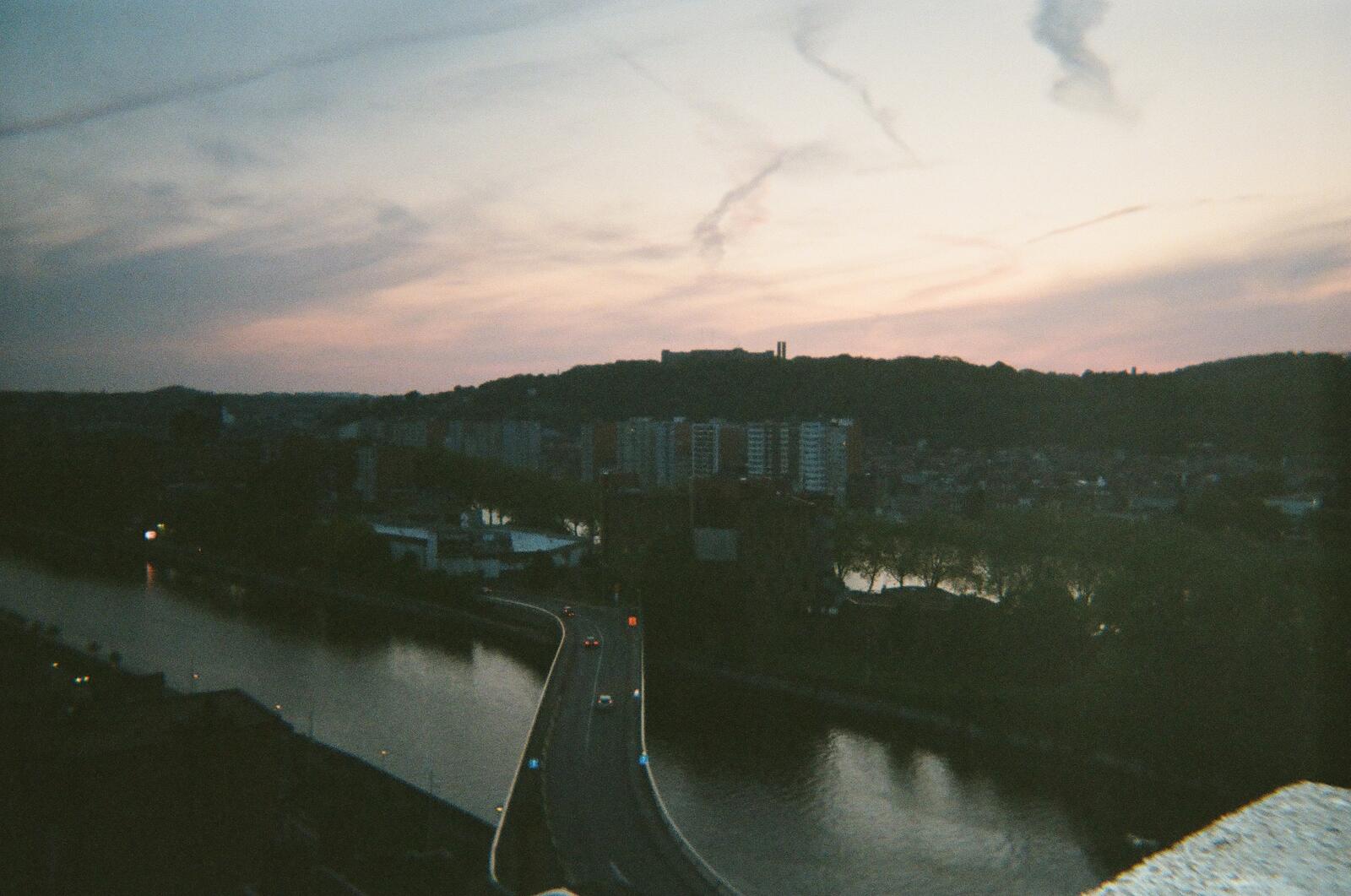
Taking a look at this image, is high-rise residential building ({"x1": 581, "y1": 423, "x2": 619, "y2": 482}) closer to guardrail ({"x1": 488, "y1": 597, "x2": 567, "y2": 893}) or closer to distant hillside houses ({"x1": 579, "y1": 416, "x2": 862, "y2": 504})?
distant hillside houses ({"x1": 579, "y1": 416, "x2": 862, "y2": 504})

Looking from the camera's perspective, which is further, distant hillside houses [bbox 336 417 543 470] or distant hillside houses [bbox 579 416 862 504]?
distant hillside houses [bbox 336 417 543 470]

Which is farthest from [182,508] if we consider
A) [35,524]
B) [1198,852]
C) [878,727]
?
[1198,852]

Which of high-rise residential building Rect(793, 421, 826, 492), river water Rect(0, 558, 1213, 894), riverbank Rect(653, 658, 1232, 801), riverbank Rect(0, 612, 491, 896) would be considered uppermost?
high-rise residential building Rect(793, 421, 826, 492)

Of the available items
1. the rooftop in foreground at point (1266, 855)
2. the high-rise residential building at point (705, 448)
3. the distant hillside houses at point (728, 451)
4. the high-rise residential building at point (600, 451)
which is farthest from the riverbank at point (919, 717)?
the high-rise residential building at point (600, 451)

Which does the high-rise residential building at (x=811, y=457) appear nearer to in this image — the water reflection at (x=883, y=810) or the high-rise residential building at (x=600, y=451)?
the high-rise residential building at (x=600, y=451)

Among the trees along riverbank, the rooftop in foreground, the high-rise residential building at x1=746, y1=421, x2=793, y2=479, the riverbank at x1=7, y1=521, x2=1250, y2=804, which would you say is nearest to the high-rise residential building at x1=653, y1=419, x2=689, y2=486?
the high-rise residential building at x1=746, y1=421, x2=793, y2=479

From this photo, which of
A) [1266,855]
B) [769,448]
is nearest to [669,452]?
[769,448]

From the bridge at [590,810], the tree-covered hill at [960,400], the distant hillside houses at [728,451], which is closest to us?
the bridge at [590,810]
